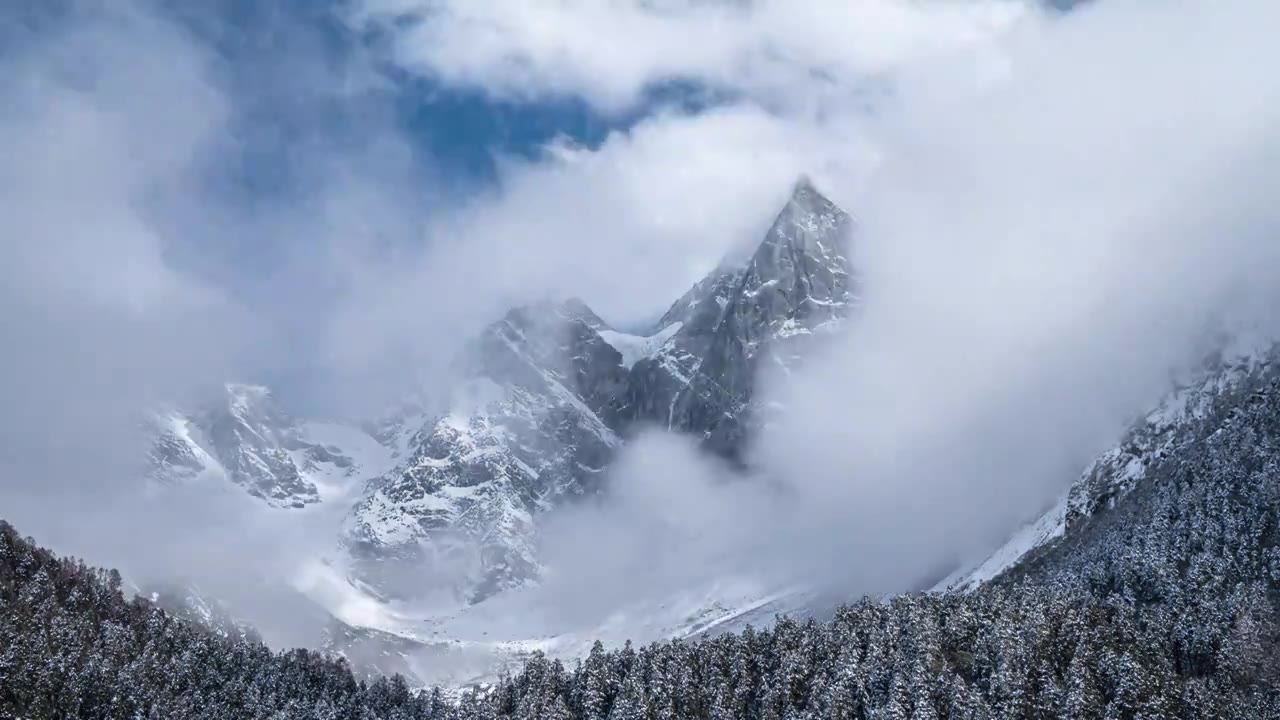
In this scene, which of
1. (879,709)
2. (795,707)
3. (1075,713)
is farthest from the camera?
(795,707)

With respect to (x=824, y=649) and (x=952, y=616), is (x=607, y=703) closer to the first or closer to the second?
(x=824, y=649)

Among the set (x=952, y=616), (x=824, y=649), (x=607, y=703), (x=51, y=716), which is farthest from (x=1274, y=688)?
(x=51, y=716)

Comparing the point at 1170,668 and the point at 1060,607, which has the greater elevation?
the point at 1060,607

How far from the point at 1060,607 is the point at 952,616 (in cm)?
1841

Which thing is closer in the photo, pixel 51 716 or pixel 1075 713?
pixel 1075 713

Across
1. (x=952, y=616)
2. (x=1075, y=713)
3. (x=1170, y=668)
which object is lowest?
(x=1075, y=713)

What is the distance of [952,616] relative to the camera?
19988 cm

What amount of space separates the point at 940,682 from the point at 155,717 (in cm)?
13703

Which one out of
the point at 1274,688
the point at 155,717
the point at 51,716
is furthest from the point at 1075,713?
the point at 51,716

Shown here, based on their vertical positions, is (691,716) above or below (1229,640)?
below

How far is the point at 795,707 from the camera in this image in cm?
17950

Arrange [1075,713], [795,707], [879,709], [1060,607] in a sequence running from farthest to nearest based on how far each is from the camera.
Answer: [1060,607], [795,707], [879,709], [1075,713]

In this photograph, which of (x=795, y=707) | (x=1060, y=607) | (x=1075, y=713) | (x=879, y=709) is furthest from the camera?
(x=1060, y=607)

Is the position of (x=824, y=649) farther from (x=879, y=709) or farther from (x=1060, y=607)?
(x=1060, y=607)
